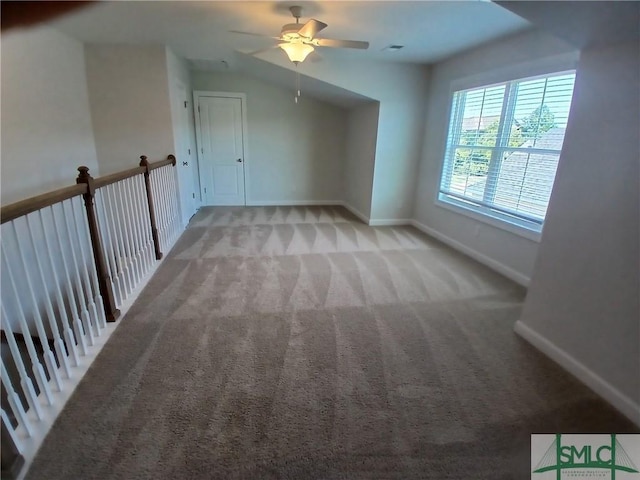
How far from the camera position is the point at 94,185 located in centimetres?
214

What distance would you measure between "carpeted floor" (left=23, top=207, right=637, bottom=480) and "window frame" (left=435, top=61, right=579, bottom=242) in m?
0.65

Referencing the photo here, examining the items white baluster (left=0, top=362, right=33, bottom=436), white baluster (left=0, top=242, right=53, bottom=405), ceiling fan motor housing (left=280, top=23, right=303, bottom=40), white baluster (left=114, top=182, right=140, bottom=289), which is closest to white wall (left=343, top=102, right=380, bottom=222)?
ceiling fan motor housing (left=280, top=23, right=303, bottom=40)

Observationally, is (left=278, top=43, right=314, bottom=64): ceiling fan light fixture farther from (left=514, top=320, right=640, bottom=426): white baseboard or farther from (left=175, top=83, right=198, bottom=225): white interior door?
(left=514, top=320, right=640, bottom=426): white baseboard

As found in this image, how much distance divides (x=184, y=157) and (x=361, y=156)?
284cm

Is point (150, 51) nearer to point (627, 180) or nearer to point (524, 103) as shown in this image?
point (524, 103)

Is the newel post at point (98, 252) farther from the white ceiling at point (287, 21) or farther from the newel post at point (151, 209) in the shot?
the white ceiling at point (287, 21)

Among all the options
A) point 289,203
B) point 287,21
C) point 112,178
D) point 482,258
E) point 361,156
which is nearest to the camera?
point 112,178

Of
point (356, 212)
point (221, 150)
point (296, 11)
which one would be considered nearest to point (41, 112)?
point (296, 11)

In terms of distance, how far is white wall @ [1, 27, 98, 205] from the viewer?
2.88m

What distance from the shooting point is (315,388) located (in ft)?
5.98

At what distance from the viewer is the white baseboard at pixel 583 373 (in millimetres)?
1675

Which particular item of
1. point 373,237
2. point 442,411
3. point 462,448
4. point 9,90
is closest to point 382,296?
point 442,411

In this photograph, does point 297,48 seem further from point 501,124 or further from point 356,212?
point 356,212

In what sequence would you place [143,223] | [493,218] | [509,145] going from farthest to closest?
[493,218], [509,145], [143,223]
